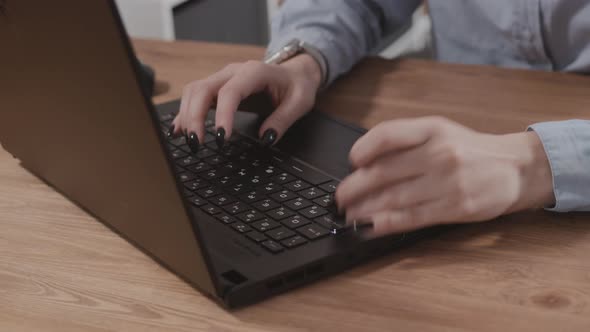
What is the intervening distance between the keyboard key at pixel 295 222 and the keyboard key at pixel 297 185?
58 millimetres

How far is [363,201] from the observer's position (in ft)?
2.18

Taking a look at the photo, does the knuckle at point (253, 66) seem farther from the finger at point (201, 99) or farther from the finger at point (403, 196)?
the finger at point (403, 196)

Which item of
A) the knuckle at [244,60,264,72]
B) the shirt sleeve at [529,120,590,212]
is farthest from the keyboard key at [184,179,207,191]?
the shirt sleeve at [529,120,590,212]

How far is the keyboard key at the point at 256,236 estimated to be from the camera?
0.63m

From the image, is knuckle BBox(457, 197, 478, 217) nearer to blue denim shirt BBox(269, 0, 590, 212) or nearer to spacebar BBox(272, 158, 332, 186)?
spacebar BBox(272, 158, 332, 186)

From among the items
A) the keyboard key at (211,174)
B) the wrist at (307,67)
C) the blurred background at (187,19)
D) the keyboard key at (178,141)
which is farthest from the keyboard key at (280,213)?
the blurred background at (187,19)

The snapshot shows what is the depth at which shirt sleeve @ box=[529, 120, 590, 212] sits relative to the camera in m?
0.70

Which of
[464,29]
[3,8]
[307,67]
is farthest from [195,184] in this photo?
[464,29]

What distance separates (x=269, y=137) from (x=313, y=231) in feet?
0.72

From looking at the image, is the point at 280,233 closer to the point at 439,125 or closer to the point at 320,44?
the point at 439,125

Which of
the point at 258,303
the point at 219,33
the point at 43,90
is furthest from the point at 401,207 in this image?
the point at 219,33

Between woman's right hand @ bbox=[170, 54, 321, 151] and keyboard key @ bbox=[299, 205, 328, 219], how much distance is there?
0.17 meters

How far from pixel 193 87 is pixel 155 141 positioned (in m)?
0.40

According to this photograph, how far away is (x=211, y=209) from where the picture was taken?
690mm
